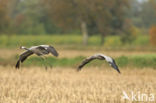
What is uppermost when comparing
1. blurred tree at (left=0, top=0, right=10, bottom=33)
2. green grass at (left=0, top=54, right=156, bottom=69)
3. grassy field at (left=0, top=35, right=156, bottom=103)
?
blurred tree at (left=0, top=0, right=10, bottom=33)

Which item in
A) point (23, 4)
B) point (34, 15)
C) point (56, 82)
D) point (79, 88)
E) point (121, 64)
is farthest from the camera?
point (23, 4)

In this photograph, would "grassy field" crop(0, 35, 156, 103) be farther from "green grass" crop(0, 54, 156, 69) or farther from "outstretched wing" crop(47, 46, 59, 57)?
"outstretched wing" crop(47, 46, 59, 57)

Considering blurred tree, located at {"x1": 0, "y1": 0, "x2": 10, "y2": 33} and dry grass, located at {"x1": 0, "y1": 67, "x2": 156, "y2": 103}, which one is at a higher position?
blurred tree, located at {"x1": 0, "y1": 0, "x2": 10, "y2": 33}

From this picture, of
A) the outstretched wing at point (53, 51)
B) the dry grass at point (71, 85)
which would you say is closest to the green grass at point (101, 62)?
the dry grass at point (71, 85)

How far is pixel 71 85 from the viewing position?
10.3 m

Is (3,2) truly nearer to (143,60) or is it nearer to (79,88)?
(143,60)

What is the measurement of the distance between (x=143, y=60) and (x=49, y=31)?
32.7 m

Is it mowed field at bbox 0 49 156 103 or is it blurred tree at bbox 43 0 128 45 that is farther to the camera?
blurred tree at bbox 43 0 128 45

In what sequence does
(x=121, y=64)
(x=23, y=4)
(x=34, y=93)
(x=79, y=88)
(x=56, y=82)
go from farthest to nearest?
(x=23, y=4) < (x=121, y=64) < (x=56, y=82) < (x=79, y=88) < (x=34, y=93)

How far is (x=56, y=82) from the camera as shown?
10828 millimetres

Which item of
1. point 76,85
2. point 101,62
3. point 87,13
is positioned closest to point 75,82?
point 76,85

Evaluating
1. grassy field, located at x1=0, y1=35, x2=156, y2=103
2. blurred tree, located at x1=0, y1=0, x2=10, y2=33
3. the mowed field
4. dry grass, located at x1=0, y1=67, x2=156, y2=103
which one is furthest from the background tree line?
dry grass, located at x1=0, y1=67, x2=156, y2=103

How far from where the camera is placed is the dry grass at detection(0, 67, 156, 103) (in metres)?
8.08

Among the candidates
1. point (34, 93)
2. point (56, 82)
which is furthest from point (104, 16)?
point (34, 93)
